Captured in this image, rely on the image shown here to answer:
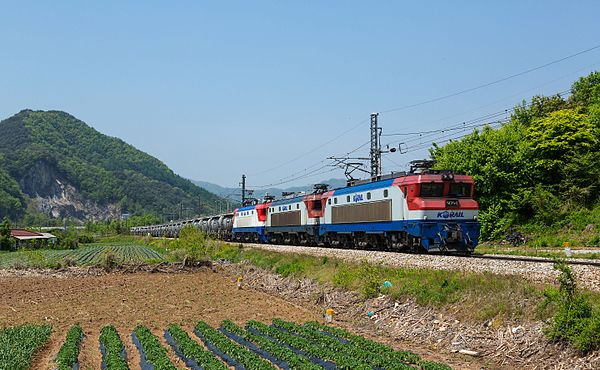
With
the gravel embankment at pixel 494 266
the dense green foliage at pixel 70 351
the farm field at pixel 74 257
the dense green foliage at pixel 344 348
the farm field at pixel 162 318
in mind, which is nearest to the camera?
the dense green foliage at pixel 344 348

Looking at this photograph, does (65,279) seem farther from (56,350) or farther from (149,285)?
(56,350)

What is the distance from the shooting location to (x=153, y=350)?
15.9m

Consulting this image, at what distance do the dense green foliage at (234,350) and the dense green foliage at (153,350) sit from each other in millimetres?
1527

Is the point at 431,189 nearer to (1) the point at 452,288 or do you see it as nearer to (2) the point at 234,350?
(1) the point at 452,288

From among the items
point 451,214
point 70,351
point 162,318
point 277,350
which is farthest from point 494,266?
point 70,351

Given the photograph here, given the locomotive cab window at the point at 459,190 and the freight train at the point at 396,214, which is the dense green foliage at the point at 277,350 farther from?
the locomotive cab window at the point at 459,190

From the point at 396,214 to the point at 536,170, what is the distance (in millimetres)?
18459

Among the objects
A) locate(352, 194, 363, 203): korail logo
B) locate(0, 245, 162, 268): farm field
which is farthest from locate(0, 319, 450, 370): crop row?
locate(0, 245, 162, 268): farm field

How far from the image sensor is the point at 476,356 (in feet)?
47.7

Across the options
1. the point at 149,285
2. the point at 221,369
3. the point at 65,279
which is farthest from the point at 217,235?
the point at 221,369

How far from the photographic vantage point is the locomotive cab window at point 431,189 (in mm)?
27859

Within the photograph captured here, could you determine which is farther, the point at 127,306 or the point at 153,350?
the point at 127,306

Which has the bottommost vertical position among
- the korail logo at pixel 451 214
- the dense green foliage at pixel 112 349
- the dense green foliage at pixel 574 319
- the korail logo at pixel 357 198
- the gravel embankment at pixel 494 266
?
the dense green foliage at pixel 112 349

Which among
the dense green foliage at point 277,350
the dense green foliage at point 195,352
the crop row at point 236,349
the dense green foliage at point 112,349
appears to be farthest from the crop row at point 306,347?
the dense green foliage at point 112,349
